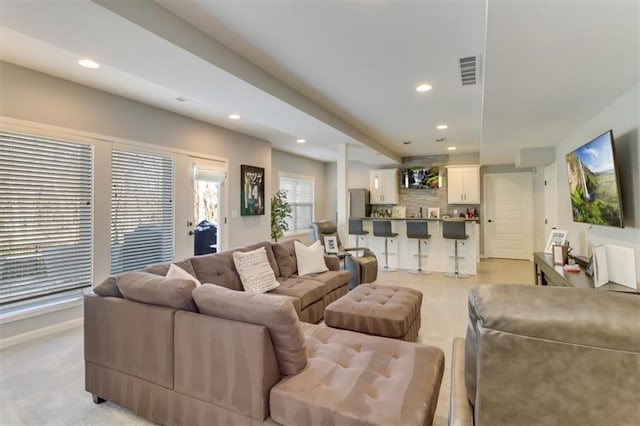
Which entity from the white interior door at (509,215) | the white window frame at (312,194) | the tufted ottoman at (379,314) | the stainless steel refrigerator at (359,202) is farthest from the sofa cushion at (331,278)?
the white interior door at (509,215)

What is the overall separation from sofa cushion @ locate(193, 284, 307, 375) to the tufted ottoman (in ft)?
3.37

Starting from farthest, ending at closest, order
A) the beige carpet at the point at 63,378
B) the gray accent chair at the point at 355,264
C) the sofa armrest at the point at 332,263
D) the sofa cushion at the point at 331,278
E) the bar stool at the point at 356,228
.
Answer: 1. the bar stool at the point at 356,228
2. the gray accent chair at the point at 355,264
3. the sofa armrest at the point at 332,263
4. the sofa cushion at the point at 331,278
5. the beige carpet at the point at 63,378

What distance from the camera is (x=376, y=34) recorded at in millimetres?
2420

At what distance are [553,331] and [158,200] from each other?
470 cm

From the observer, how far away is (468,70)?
308 centimetres

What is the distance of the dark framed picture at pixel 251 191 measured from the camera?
588cm

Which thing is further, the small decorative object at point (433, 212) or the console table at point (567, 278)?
the small decorative object at point (433, 212)

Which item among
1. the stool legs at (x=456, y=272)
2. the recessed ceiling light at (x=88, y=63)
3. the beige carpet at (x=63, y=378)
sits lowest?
the beige carpet at (x=63, y=378)

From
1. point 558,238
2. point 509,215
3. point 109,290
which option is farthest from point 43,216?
point 509,215

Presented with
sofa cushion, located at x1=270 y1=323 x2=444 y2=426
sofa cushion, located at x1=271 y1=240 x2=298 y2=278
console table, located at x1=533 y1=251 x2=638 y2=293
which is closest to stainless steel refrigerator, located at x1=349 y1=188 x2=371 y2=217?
sofa cushion, located at x1=271 y1=240 x2=298 y2=278

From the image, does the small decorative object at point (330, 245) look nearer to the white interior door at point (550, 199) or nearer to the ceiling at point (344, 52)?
the ceiling at point (344, 52)

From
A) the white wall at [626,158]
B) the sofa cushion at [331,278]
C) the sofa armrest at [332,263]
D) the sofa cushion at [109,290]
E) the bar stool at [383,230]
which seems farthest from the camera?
the bar stool at [383,230]

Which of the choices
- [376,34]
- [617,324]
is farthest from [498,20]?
[617,324]

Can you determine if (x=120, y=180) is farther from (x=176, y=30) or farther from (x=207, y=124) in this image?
(x=176, y=30)
